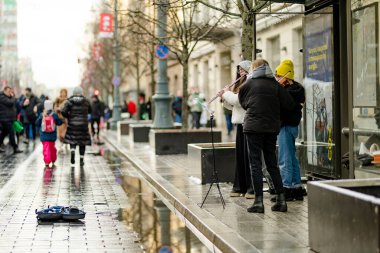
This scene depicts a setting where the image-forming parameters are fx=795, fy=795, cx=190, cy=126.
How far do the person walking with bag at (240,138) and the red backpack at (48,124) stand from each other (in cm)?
789

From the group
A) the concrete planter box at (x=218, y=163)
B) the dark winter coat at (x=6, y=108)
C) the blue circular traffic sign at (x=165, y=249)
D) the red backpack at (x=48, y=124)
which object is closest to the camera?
the blue circular traffic sign at (x=165, y=249)

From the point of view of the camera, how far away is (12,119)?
23719mm

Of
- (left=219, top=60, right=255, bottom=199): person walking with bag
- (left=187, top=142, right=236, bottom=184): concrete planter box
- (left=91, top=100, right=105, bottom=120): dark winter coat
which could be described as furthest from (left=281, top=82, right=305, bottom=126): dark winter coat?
(left=91, top=100, right=105, bottom=120): dark winter coat

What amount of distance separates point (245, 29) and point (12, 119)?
40.9 feet

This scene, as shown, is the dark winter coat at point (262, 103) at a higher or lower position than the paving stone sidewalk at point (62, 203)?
higher

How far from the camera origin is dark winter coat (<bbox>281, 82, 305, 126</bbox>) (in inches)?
406

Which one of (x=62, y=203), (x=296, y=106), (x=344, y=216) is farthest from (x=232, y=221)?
(x=62, y=203)

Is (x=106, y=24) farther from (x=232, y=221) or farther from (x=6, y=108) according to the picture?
(x=232, y=221)

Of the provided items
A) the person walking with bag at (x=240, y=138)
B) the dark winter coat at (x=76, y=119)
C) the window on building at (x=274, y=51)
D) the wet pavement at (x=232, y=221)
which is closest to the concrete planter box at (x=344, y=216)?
the wet pavement at (x=232, y=221)

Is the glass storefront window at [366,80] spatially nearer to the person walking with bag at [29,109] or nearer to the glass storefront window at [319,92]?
the glass storefront window at [319,92]

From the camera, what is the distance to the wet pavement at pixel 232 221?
24.4 ft

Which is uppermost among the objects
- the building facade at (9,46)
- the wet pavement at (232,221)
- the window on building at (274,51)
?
the building facade at (9,46)

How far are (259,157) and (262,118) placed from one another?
1.63 feet

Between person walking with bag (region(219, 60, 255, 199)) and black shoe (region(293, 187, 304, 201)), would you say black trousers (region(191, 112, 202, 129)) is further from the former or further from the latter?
black shoe (region(293, 187, 304, 201))
